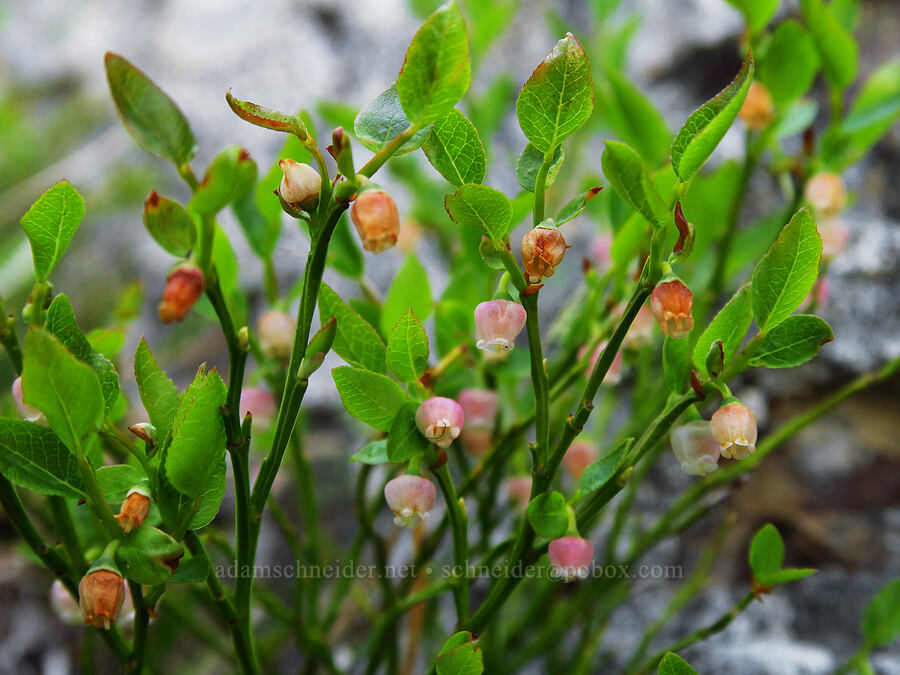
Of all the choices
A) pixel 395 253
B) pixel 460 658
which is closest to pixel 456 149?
pixel 460 658

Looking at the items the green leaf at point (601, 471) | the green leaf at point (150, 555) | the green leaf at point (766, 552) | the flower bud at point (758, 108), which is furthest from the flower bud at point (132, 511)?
the flower bud at point (758, 108)

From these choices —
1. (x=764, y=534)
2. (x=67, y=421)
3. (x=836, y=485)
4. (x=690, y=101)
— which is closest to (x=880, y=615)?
(x=764, y=534)

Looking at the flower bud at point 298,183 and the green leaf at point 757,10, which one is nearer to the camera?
the flower bud at point 298,183

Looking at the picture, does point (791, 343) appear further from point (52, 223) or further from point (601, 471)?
point (52, 223)

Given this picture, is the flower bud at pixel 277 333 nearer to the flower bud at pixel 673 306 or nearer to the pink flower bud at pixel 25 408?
the pink flower bud at pixel 25 408

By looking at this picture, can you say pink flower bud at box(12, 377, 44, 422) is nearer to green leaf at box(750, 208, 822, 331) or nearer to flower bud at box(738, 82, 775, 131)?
green leaf at box(750, 208, 822, 331)

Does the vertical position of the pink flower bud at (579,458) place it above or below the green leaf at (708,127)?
below
